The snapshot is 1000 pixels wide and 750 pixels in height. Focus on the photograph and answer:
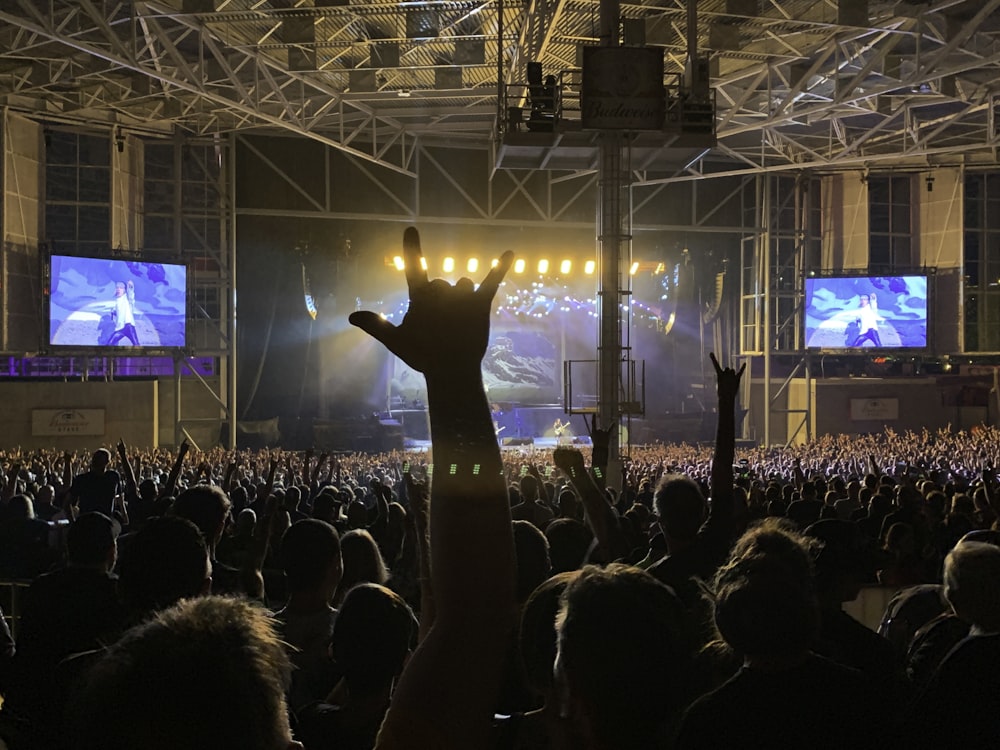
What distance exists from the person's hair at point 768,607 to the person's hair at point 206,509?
9.41ft

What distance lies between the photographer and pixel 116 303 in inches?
872

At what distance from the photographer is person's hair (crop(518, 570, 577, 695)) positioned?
2.41m

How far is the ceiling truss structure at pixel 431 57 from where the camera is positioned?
17.5 meters

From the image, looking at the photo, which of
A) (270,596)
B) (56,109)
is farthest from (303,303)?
(270,596)

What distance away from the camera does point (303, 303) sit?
91.5 feet

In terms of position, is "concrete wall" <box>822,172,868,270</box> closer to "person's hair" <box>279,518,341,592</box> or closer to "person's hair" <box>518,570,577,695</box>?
"person's hair" <box>279,518,341,592</box>

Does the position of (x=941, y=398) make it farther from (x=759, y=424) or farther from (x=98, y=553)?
(x=98, y=553)

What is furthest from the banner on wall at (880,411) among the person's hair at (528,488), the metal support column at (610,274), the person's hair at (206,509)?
the person's hair at (206,509)

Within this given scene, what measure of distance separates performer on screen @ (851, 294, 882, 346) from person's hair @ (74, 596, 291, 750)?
91.9 feet

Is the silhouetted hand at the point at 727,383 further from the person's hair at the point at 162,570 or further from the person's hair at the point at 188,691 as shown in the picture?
the person's hair at the point at 188,691

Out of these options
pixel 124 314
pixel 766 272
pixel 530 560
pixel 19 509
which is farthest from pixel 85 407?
pixel 530 560

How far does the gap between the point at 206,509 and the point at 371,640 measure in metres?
2.10

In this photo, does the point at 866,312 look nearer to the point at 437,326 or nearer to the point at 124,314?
the point at 124,314

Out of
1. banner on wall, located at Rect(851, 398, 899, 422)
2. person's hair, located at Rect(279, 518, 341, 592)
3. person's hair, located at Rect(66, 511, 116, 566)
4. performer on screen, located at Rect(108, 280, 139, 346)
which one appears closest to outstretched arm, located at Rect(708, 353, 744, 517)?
person's hair, located at Rect(279, 518, 341, 592)
